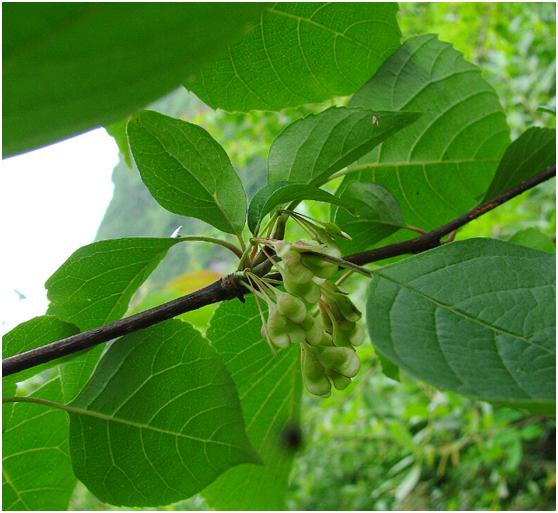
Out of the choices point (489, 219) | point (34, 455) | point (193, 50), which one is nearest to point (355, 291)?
point (489, 219)

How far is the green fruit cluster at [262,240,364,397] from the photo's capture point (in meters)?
0.59

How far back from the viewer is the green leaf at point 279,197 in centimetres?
60

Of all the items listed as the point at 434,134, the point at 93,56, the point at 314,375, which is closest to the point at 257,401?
the point at 314,375

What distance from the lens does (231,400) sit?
2.47 feet

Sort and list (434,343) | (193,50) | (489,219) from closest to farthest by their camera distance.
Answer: (193,50) → (434,343) → (489,219)

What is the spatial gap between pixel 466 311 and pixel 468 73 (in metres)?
0.60

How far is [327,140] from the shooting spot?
2.29 feet

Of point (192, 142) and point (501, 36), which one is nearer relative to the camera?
point (192, 142)

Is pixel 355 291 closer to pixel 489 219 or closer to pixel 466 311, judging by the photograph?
pixel 489 219

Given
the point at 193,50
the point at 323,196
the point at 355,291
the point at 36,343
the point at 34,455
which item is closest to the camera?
the point at 193,50

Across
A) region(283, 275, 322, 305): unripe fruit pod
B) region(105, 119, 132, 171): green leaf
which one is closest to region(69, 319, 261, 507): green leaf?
region(283, 275, 322, 305): unripe fruit pod

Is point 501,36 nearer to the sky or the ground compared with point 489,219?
nearer to the sky

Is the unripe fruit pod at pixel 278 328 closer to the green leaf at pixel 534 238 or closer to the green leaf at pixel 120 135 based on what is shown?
the green leaf at pixel 120 135

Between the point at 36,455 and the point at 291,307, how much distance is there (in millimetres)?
633
